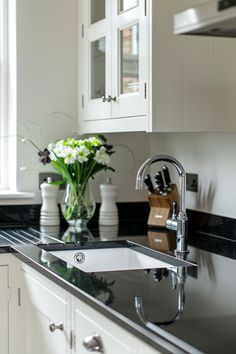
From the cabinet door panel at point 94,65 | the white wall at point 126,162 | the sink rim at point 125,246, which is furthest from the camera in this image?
the white wall at point 126,162

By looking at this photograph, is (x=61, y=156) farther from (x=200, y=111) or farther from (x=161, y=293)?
(x=161, y=293)

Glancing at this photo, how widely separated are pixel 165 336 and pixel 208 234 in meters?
1.57

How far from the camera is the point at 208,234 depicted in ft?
9.98

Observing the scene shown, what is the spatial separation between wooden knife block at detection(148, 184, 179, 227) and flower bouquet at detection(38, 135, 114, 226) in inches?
10.9

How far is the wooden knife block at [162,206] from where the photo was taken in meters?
3.10

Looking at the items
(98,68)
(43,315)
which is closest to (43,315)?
(43,315)

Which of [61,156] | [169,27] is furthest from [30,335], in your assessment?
[169,27]

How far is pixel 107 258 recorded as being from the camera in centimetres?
290

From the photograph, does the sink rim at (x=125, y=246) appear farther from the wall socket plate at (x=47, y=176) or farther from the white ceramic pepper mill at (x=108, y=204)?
the wall socket plate at (x=47, y=176)

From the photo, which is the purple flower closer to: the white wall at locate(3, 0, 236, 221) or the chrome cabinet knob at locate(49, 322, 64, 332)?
the white wall at locate(3, 0, 236, 221)

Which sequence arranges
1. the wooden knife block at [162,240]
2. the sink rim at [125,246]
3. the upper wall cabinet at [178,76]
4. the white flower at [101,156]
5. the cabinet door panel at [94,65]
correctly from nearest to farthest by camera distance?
the sink rim at [125,246] < the upper wall cabinet at [178,76] < the wooden knife block at [162,240] < the cabinet door panel at [94,65] < the white flower at [101,156]

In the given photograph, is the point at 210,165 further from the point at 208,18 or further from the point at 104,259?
the point at 208,18

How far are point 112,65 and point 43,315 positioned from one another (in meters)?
1.12

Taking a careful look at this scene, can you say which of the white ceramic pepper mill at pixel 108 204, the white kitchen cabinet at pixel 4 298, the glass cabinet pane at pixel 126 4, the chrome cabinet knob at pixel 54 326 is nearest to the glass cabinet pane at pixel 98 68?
the glass cabinet pane at pixel 126 4
